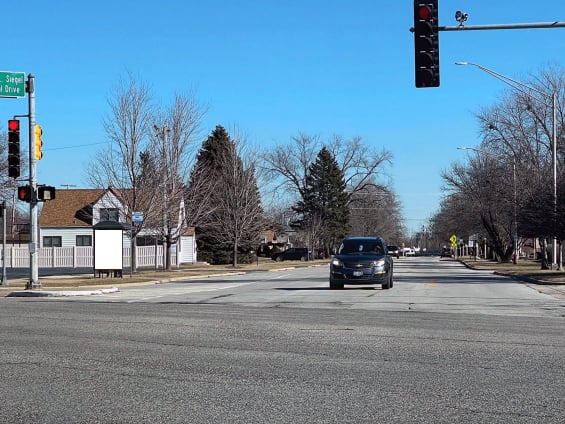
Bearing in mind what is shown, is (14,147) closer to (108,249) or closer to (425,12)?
(108,249)

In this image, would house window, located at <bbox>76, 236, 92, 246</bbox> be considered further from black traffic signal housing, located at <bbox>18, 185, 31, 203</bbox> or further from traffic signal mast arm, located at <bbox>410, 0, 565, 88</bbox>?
traffic signal mast arm, located at <bbox>410, 0, 565, 88</bbox>

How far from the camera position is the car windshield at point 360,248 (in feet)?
87.7

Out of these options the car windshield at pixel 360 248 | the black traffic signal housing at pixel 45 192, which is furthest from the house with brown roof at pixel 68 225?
the car windshield at pixel 360 248

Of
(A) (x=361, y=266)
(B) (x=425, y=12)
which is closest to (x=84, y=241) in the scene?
(A) (x=361, y=266)

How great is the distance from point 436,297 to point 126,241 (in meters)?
43.6

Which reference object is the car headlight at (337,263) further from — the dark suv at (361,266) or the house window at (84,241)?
the house window at (84,241)

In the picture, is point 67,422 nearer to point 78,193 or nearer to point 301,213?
point 78,193

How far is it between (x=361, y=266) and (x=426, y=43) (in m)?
11.0

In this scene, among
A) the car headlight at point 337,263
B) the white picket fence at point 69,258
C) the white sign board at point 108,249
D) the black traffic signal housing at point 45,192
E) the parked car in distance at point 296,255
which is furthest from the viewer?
the parked car in distance at point 296,255

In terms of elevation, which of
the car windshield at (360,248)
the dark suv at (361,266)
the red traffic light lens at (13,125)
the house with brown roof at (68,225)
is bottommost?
the dark suv at (361,266)

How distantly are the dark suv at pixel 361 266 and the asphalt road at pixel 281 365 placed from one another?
7.48 metres

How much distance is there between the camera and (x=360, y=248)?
2686 centimetres

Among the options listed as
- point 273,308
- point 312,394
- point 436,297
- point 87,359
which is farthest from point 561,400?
point 436,297

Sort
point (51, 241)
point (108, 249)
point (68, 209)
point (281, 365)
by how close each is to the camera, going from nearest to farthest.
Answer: point (281, 365), point (108, 249), point (51, 241), point (68, 209)
